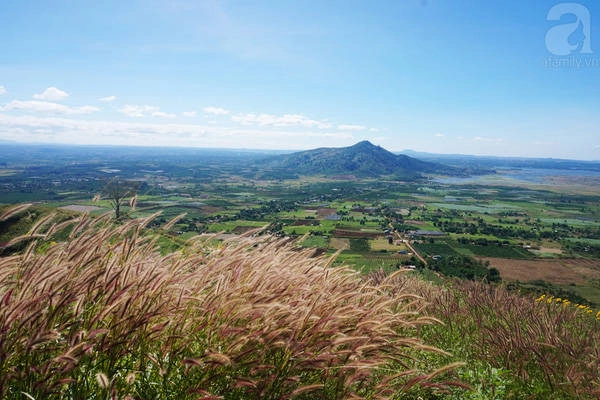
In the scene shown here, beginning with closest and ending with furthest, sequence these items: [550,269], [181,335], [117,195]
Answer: [181,335], [117,195], [550,269]

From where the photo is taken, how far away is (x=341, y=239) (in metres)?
97.6

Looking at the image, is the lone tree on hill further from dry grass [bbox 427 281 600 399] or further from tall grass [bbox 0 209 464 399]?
dry grass [bbox 427 281 600 399]

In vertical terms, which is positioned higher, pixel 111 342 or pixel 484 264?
pixel 111 342

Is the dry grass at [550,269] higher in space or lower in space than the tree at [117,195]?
lower

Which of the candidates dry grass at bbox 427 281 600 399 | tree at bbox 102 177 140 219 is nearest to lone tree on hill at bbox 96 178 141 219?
tree at bbox 102 177 140 219

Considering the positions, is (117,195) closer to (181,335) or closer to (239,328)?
(181,335)

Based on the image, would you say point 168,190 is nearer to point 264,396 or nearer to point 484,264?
point 484,264

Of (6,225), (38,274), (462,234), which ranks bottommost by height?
(462,234)

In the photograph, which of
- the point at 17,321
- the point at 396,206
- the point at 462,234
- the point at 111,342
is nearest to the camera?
the point at 17,321

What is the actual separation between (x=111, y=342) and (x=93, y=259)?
0.80 metres

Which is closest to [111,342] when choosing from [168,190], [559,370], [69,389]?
[69,389]

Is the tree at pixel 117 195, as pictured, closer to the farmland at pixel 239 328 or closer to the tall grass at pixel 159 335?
the farmland at pixel 239 328

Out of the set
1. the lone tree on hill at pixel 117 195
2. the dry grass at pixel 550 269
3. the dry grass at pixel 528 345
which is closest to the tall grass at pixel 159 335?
the lone tree on hill at pixel 117 195

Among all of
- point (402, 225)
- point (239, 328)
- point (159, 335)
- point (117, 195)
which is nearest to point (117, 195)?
point (117, 195)
